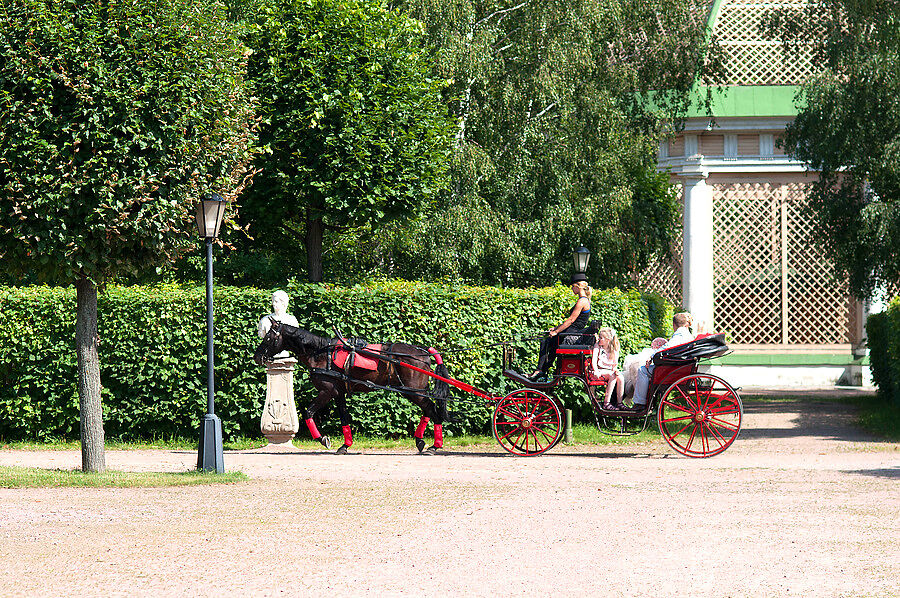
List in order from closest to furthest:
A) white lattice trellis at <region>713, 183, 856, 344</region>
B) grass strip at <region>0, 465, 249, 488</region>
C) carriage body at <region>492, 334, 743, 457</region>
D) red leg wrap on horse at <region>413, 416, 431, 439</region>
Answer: grass strip at <region>0, 465, 249, 488</region>
carriage body at <region>492, 334, 743, 457</region>
red leg wrap on horse at <region>413, 416, 431, 439</region>
white lattice trellis at <region>713, 183, 856, 344</region>

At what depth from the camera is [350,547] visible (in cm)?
756

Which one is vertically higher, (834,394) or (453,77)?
(453,77)

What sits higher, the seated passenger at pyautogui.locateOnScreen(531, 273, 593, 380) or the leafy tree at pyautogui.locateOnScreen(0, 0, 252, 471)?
the leafy tree at pyautogui.locateOnScreen(0, 0, 252, 471)

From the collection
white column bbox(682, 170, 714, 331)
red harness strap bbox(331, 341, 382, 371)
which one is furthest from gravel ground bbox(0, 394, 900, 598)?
white column bbox(682, 170, 714, 331)

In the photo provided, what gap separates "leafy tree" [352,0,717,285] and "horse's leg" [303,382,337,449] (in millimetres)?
5901

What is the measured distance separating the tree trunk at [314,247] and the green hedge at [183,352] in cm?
246

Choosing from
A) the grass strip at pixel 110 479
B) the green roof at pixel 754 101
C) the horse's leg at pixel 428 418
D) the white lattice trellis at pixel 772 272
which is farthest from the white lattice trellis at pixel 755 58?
the grass strip at pixel 110 479

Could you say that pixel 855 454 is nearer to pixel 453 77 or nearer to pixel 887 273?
pixel 887 273

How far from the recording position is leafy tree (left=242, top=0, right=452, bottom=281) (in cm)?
1741

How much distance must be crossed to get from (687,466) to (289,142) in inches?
338

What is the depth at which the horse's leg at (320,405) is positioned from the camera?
1475cm

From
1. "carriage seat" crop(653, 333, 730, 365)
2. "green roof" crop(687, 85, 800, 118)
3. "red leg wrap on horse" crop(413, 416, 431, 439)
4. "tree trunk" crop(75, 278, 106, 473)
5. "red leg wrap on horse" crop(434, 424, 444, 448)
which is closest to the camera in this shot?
"tree trunk" crop(75, 278, 106, 473)

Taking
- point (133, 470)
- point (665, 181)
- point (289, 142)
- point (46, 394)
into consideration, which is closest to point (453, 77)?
point (289, 142)

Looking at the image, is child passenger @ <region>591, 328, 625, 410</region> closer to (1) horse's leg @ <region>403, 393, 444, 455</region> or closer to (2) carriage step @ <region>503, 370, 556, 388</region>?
(2) carriage step @ <region>503, 370, 556, 388</region>
